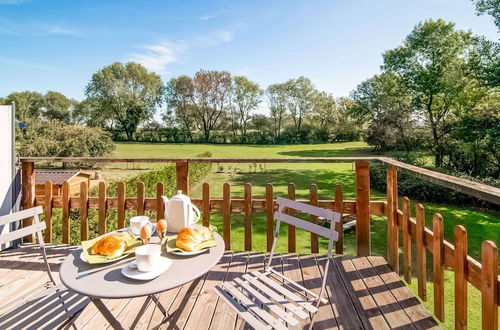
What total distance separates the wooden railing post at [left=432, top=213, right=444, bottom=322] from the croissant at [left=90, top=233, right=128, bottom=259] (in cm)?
193

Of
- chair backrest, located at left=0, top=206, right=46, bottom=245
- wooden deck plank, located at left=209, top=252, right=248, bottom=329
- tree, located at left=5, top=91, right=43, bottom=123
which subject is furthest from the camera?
tree, located at left=5, top=91, right=43, bottom=123

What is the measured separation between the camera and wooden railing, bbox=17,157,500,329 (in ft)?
5.06

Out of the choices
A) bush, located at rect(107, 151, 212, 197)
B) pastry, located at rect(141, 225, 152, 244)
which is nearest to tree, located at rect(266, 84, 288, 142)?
bush, located at rect(107, 151, 212, 197)

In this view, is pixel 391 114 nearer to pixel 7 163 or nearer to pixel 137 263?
pixel 7 163

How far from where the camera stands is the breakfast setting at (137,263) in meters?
1.20

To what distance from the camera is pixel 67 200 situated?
3311mm

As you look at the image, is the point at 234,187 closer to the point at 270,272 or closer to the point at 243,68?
the point at 270,272

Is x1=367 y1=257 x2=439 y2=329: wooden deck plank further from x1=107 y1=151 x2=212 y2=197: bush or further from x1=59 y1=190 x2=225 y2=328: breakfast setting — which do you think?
x1=107 y1=151 x2=212 y2=197: bush

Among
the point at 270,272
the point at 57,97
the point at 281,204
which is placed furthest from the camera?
the point at 57,97

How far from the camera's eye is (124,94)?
42875mm

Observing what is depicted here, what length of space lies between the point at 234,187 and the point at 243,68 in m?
34.0

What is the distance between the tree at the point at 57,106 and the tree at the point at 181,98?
1335cm

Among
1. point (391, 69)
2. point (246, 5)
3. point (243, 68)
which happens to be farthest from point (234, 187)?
point (243, 68)

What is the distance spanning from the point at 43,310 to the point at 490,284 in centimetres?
231
